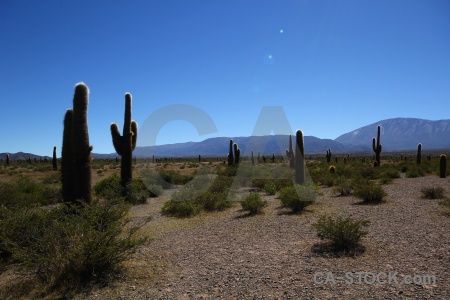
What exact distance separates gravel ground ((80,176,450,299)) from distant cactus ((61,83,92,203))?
276 cm

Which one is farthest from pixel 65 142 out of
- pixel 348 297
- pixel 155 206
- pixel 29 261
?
pixel 348 297

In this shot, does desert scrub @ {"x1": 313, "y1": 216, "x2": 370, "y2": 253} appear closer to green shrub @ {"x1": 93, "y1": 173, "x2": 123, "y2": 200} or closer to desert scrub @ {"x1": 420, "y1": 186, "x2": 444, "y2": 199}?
desert scrub @ {"x1": 420, "y1": 186, "x2": 444, "y2": 199}

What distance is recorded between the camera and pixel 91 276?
5.91 metres

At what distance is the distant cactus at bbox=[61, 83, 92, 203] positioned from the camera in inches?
426

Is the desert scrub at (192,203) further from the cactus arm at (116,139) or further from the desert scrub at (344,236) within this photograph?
the desert scrub at (344,236)

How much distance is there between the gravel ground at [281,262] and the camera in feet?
17.4

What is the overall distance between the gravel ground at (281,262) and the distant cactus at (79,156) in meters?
2.76

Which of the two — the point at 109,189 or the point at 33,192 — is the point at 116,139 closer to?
the point at 109,189

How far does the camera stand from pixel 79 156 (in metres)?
10.9

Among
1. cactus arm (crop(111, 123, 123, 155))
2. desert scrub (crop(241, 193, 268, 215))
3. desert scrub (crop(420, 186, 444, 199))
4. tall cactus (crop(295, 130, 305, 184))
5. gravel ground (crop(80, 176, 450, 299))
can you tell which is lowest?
gravel ground (crop(80, 176, 450, 299))

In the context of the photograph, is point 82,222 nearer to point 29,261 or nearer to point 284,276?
point 29,261

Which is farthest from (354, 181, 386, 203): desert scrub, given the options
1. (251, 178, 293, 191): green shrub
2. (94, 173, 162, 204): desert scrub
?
(94, 173, 162, 204): desert scrub

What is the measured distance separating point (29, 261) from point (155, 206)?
370 inches

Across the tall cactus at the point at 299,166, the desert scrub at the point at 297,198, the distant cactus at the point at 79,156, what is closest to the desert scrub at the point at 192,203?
the desert scrub at the point at 297,198
